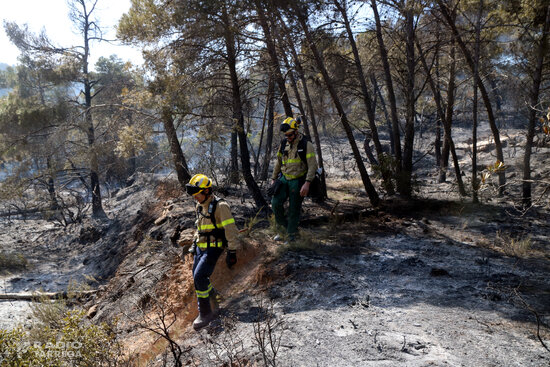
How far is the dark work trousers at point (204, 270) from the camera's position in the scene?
474 cm

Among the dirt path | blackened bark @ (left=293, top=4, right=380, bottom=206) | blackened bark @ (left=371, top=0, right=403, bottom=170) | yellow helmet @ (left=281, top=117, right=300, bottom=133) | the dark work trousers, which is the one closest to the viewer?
the dirt path

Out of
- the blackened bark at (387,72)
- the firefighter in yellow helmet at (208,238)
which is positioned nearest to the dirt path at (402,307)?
the firefighter in yellow helmet at (208,238)

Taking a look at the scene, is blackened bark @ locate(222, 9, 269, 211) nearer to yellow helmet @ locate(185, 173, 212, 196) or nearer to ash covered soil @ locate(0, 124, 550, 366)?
ash covered soil @ locate(0, 124, 550, 366)

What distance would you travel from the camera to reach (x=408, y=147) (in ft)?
36.9

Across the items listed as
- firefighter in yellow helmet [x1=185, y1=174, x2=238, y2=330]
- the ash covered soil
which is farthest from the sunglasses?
the ash covered soil

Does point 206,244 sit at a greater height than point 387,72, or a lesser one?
lesser

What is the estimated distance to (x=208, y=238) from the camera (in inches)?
193

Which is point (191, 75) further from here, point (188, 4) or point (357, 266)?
point (357, 266)

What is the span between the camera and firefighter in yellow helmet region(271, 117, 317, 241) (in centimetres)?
613

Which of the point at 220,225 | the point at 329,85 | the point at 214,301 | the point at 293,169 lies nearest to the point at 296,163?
the point at 293,169

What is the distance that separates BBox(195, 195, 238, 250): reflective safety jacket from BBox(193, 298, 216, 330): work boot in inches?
26.7

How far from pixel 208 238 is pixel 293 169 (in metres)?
2.06

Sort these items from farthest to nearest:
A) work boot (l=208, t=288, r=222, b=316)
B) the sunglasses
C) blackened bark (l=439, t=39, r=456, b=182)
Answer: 1. blackened bark (l=439, t=39, r=456, b=182)
2. work boot (l=208, t=288, r=222, b=316)
3. the sunglasses

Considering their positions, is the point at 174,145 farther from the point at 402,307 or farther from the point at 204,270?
the point at 402,307
